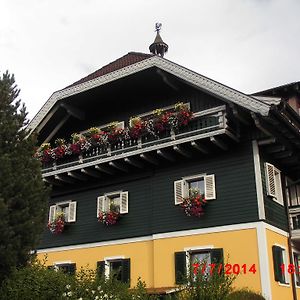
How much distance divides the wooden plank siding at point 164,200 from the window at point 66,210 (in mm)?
224

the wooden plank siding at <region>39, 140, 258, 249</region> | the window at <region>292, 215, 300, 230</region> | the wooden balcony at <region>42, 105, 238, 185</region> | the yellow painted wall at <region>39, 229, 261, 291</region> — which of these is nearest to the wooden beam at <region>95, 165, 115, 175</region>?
the wooden balcony at <region>42, 105, 238, 185</region>

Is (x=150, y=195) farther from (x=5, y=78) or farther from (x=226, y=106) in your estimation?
(x=5, y=78)

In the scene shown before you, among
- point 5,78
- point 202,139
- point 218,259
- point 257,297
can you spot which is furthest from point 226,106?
point 5,78

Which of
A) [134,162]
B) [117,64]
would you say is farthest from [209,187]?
[117,64]

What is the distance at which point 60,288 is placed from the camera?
11.9 metres

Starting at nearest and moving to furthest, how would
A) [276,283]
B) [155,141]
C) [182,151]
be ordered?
1. [276,283]
2. [182,151]
3. [155,141]

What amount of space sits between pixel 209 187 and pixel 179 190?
4.29 ft

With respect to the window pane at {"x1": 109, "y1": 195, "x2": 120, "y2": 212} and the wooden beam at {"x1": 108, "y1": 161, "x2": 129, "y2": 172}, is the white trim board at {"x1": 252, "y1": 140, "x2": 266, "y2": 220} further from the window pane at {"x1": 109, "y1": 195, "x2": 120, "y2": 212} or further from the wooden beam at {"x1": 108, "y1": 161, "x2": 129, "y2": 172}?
the window pane at {"x1": 109, "y1": 195, "x2": 120, "y2": 212}

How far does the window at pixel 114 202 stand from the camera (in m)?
20.8

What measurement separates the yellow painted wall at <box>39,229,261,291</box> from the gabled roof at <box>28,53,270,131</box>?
14.6 ft

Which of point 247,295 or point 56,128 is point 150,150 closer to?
point 247,295

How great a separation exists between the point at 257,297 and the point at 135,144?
760 cm

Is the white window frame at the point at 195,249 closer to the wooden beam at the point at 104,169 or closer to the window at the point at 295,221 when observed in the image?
the window at the point at 295,221

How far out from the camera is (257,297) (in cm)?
1598
